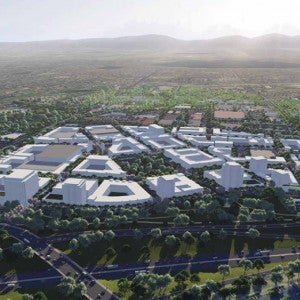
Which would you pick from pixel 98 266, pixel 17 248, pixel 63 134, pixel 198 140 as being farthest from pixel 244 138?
pixel 17 248

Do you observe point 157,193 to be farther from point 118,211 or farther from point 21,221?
point 21,221

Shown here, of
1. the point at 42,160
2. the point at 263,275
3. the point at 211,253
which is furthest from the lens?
the point at 42,160

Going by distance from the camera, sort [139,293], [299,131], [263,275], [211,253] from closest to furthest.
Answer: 1. [139,293]
2. [263,275]
3. [211,253]
4. [299,131]

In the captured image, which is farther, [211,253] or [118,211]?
[118,211]

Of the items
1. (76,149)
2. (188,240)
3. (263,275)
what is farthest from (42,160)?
(263,275)

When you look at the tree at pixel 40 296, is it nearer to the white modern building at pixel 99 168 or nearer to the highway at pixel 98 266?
the highway at pixel 98 266

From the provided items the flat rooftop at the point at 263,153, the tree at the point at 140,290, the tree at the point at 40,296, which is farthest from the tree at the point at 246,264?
the flat rooftop at the point at 263,153

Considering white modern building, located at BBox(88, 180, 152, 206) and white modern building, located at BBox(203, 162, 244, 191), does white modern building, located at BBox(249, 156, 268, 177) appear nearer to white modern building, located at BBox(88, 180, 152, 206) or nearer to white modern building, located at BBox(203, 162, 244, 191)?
white modern building, located at BBox(203, 162, 244, 191)
